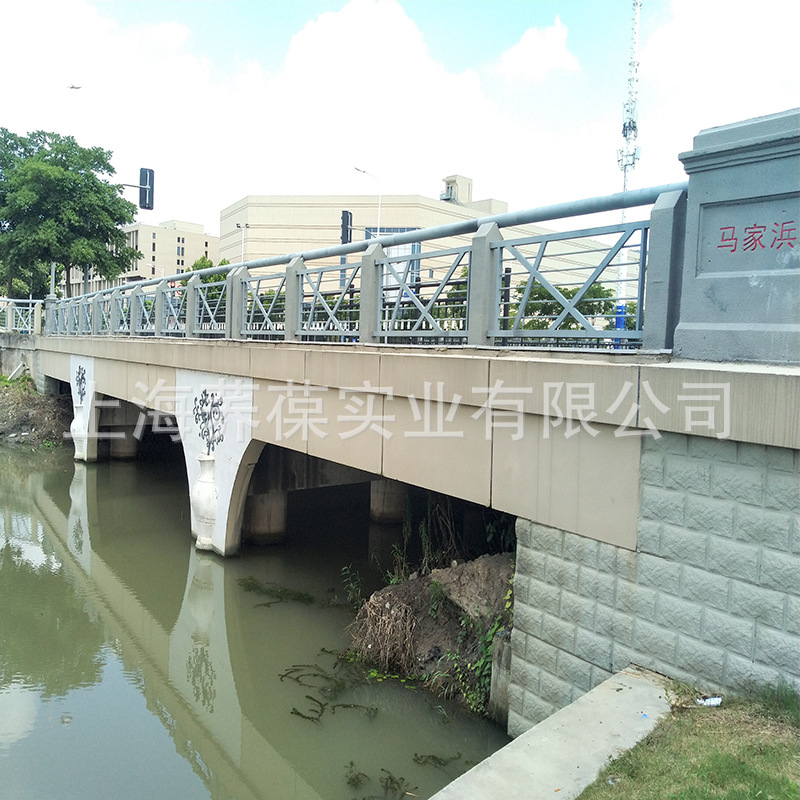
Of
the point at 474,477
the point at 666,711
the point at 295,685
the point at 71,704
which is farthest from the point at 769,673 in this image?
the point at 71,704

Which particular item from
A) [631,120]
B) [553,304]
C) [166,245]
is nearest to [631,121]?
[631,120]

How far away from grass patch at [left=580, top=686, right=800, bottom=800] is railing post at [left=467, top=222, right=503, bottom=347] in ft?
9.71

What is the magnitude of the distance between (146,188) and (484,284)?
13347 millimetres

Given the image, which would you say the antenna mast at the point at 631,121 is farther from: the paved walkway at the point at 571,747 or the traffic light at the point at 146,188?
the paved walkway at the point at 571,747

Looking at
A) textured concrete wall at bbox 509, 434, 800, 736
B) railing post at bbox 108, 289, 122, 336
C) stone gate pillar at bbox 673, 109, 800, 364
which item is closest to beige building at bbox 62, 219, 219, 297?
railing post at bbox 108, 289, 122, 336

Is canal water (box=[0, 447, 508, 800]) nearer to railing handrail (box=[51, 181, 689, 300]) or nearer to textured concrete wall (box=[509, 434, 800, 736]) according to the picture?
textured concrete wall (box=[509, 434, 800, 736])

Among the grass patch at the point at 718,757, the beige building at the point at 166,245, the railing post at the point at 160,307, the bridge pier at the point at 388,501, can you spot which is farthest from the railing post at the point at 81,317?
the beige building at the point at 166,245

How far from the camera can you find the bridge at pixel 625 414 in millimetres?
3674

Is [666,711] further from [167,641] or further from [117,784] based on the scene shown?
[167,641]

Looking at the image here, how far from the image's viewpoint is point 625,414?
4184mm

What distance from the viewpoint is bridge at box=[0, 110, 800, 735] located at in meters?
3.67

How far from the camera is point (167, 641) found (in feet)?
26.7

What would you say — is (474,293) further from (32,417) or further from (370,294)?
(32,417)

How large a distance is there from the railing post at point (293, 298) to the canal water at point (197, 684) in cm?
334
